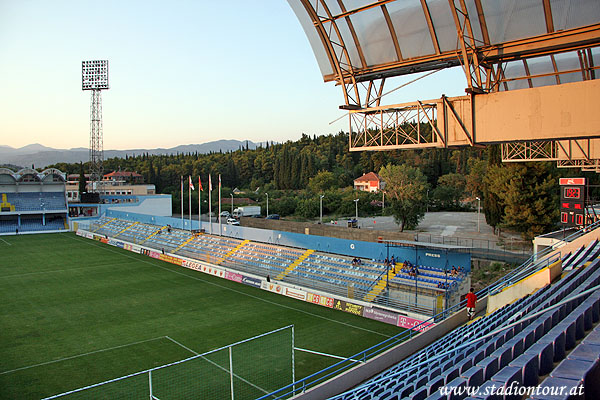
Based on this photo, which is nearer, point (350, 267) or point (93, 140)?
point (350, 267)

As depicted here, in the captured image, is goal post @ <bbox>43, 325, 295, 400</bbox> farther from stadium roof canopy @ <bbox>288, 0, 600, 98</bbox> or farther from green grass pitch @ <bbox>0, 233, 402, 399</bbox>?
stadium roof canopy @ <bbox>288, 0, 600, 98</bbox>

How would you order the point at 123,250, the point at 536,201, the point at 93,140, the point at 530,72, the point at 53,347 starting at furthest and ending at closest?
the point at 93,140 → the point at 123,250 → the point at 536,201 → the point at 53,347 → the point at 530,72

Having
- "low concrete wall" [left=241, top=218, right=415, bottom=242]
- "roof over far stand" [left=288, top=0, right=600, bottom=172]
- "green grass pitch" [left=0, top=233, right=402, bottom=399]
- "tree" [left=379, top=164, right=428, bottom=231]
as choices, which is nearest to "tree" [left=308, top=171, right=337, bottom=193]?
"tree" [left=379, top=164, right=428, bottom=231]

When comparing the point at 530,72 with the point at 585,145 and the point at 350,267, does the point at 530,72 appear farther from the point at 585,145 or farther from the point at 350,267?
the point at 350,267

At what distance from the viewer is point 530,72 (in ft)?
42.7

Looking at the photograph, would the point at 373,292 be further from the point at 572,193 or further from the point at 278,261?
the point at 572,193

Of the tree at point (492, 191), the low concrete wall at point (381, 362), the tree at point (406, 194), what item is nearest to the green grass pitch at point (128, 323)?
the low concrete wall at point (381, 362)

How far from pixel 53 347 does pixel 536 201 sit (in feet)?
104

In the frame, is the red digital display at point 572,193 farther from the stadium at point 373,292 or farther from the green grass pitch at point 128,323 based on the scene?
the green grass pitch at point 128,323

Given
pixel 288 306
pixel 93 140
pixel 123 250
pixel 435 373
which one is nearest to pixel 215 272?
pixel 288 306

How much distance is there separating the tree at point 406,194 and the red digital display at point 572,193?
22573 millimetres

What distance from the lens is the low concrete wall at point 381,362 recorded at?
10.5m

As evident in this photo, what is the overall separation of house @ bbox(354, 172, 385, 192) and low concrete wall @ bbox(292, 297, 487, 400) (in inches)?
2602

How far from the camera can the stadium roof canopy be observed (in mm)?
8180
